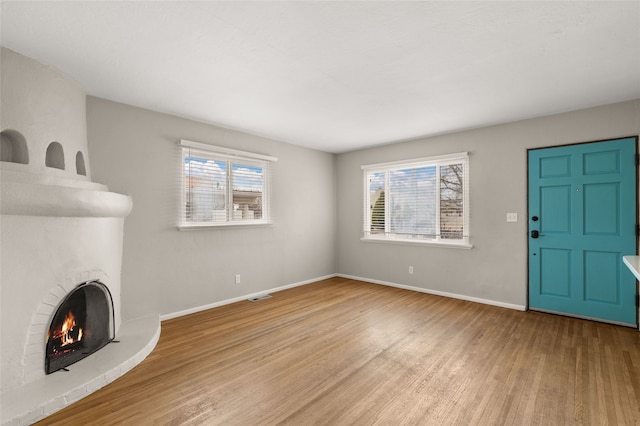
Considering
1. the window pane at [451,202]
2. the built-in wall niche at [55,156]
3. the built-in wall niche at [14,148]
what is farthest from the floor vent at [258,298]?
the built-in wall niche at [14,148]

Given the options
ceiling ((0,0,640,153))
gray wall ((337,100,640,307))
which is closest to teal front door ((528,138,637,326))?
gray wall ((337,100,640,307))

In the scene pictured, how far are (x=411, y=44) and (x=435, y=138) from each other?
9.52ft

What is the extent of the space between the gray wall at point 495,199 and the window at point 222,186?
2406 millimetres

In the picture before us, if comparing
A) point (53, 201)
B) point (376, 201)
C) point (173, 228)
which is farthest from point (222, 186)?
point (376, 201)

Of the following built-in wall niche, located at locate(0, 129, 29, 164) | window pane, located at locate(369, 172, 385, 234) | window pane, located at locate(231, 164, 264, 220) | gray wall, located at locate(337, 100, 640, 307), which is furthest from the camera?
window pane, located at locate(369, 172, 385, 234)

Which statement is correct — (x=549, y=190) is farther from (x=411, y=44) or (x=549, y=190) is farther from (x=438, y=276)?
(x=411, y=44)

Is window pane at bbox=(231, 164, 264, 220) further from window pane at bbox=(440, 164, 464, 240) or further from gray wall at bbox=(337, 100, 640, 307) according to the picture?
window pane at bbox=(440, 164, 464, 240)

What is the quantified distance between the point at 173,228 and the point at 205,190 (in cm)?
67

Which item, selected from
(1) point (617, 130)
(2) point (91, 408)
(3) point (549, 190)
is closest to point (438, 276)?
(3) point (549, 190)

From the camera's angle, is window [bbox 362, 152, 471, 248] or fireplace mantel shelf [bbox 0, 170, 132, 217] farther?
window [bbox 362, 152, 471, 248]

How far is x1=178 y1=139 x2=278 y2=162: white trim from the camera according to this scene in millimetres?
3889

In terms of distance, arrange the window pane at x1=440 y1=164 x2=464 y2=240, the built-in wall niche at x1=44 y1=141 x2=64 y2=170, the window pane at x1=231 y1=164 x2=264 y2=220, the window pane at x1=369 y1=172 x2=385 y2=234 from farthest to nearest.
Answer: the window pane at x1=369 y1=172 x2=385 y2=234 → the window pane at x1=440 y1=164 x2=464 y2=240 → the window pane at x1=231 y1=164 x2=264 y2=220 → the built-in wall niche at x1=44 y1=141 x2=64 y2=170

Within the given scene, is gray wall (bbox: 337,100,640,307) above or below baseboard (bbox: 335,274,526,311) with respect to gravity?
above

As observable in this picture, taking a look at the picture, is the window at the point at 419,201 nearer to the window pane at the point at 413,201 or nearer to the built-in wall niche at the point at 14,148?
the window pane at the point at 413,201
